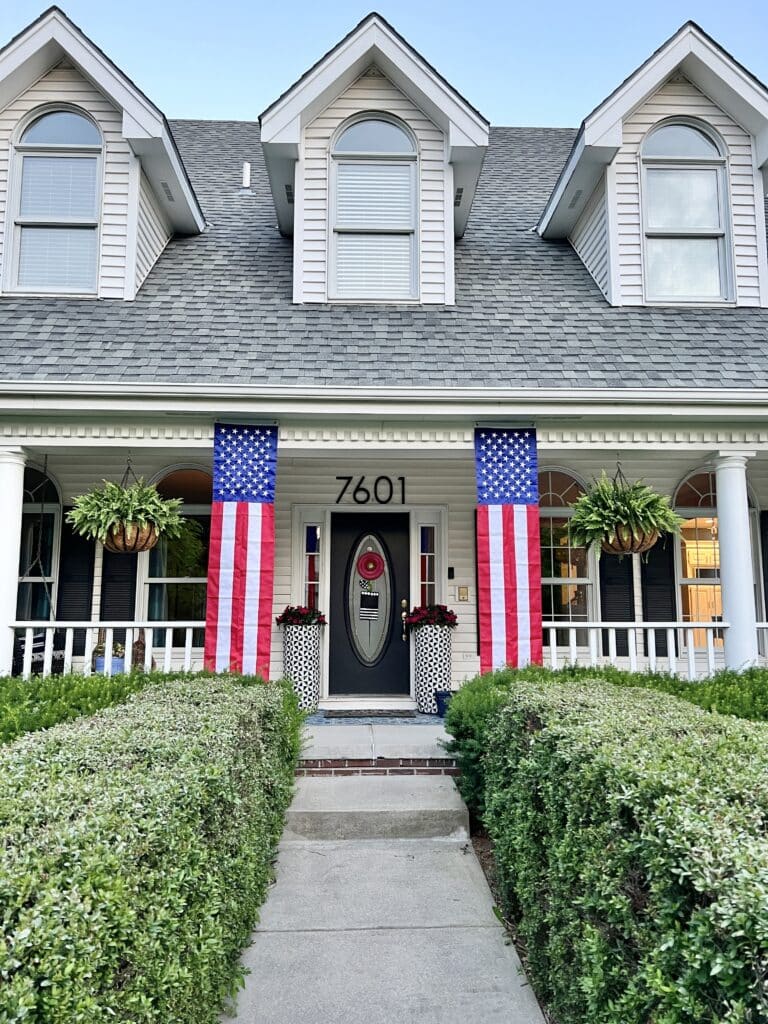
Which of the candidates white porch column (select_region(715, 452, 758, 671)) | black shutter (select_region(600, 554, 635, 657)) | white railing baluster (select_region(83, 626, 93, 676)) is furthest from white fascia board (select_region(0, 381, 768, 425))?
white railing baluster (select_region(83, 626, 93, 676))

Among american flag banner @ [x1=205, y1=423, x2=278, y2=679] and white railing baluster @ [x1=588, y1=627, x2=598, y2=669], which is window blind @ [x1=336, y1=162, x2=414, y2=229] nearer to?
american flag banner @ [x1=205, y1=423, x2=278, y2=679]

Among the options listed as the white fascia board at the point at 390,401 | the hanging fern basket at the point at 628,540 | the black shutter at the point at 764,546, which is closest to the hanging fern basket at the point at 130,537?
the white fascia board at the point at 390,401

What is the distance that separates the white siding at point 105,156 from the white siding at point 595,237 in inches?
204

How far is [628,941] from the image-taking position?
2.14 m

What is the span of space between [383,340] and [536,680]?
3.66 meters

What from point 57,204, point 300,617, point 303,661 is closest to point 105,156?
point 57,204

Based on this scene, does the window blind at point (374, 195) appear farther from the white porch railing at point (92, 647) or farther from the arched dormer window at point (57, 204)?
the white porch railing at point (92, 647)

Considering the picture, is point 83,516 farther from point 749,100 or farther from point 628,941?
point 749,100

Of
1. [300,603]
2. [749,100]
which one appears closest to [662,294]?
[749,100]

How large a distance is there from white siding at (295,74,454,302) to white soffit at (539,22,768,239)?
1620 mm

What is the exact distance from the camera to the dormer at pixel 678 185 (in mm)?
7477

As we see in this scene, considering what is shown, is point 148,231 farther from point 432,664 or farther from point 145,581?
point 432,664

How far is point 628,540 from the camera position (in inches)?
251

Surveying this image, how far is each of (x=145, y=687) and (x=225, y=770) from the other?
224 cm
